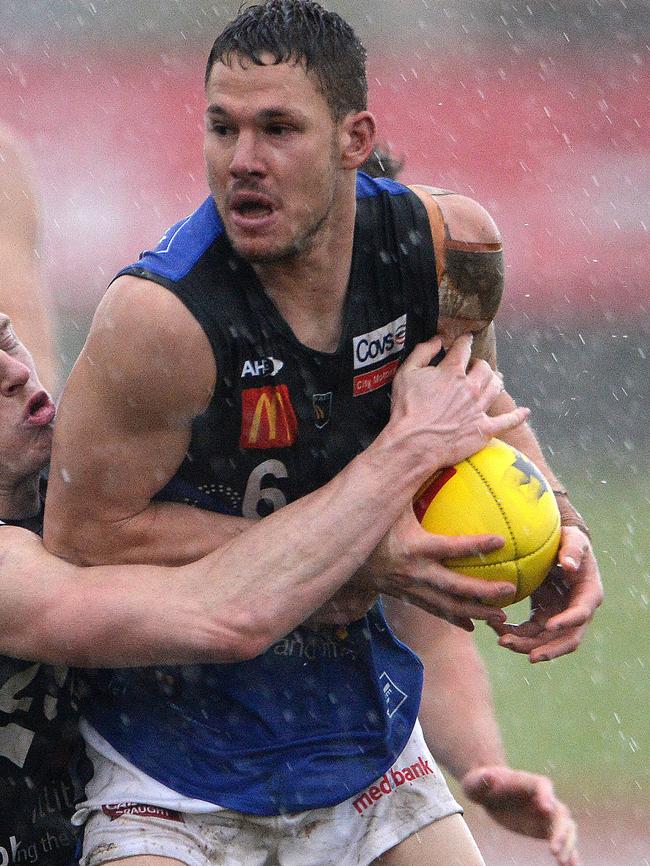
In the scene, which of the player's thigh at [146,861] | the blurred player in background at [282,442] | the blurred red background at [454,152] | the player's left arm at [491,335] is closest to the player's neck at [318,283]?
the blurred player in background at [282,442]

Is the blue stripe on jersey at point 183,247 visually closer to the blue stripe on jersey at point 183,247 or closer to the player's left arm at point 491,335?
the blue stripe on jersey at point 183,247

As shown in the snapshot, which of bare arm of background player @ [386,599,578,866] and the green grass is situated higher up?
bare arm of background player @ [386,599,578,866]

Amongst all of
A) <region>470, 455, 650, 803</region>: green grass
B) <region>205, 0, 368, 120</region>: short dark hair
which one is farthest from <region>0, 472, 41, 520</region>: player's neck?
<region>470, 455, 650, 803</region>: green grass

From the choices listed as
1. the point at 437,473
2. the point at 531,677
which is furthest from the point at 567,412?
the point at 437,473

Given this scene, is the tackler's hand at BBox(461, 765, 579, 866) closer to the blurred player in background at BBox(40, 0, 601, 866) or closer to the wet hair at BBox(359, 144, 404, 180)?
the blurred player in background at BBox(40, 0, 601, 866)

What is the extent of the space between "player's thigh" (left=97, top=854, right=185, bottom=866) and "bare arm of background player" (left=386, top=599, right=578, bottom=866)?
2.53ft

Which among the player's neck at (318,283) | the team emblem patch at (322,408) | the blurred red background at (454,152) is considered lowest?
the blurred red background at (454,152)

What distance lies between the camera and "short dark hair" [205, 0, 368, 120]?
3.24 meters

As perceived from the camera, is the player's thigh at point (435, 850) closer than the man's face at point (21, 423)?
No

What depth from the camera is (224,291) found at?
3.25 meters

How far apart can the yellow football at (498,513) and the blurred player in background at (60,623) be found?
212mm

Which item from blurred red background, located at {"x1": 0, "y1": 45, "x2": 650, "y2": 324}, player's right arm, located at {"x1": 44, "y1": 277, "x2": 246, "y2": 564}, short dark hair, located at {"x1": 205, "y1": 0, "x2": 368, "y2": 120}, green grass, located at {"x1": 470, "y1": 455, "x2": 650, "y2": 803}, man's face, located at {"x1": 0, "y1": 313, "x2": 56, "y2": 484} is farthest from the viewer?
blurred red background, located at {"x1": 0, "y1": 45, "x2": 650, "y2": 324}

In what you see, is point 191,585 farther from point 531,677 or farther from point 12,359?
point 531,677

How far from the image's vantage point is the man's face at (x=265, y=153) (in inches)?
125
